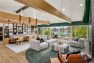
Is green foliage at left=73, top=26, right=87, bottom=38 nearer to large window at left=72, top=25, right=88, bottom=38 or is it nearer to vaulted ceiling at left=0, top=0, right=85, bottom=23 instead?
large window at left=72, top=25, right=88, bottom=38

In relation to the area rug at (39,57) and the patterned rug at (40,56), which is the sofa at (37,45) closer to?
the patterned rug at (40,56)

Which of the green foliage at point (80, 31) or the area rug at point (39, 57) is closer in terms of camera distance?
the area rug at point (39, 57)

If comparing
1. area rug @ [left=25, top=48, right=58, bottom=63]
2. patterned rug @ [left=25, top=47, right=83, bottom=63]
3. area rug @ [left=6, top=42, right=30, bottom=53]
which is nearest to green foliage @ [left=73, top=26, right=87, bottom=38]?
patterned rug @ [left=25, top=47, right=83, bottom=63]

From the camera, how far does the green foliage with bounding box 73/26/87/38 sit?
9652 mm

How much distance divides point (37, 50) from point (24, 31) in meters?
6.68

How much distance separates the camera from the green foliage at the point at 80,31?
965 cm

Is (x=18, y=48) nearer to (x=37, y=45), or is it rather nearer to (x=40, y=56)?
(x=37, y=45)

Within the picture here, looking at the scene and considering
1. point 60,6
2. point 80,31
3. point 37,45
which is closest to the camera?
point 60,6

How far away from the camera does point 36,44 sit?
6.86 meters

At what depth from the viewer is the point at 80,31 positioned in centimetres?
1013

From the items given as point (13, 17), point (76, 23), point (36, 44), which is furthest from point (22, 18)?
point (76, 23)

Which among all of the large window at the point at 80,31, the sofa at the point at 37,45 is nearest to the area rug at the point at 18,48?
the sofa at the point at 37,45

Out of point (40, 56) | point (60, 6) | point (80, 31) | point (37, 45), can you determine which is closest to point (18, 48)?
point (37, 45)

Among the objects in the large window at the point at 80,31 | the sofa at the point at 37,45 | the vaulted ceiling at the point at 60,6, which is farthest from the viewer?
the large window at the point at 80,31
